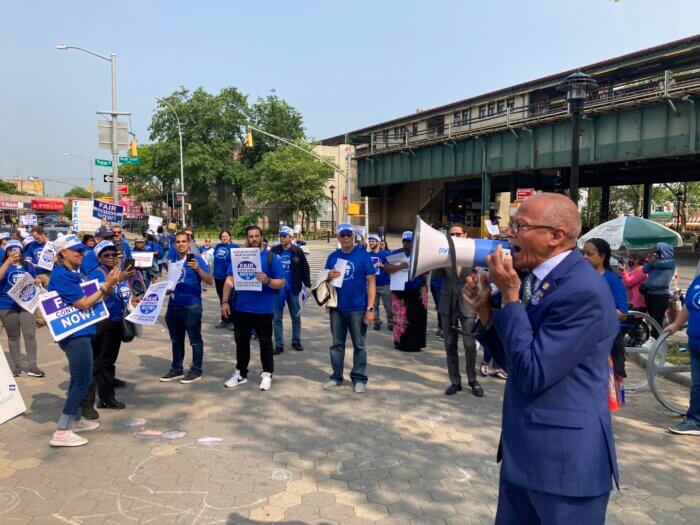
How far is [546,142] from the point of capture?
76.7ft

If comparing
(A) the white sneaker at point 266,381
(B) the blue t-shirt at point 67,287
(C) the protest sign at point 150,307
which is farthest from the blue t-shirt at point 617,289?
(B) the blue t-shirt at point 67,287

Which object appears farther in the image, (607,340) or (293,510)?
(293,510)

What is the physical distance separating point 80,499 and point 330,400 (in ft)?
9.05

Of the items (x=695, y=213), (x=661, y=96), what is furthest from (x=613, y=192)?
(x=661, y=96)

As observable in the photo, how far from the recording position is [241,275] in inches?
243

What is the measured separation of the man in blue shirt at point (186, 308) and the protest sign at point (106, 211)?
17.0 ft

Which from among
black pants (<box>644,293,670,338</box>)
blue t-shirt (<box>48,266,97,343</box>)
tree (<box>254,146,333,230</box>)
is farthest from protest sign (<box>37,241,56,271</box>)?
tree (<box>254,146,333,230</box>)

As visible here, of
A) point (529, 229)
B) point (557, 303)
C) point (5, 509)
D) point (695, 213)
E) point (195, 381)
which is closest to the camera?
point (557, 303)

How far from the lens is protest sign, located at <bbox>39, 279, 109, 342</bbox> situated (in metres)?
4.38

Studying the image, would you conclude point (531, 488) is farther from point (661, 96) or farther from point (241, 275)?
point (661, 96)

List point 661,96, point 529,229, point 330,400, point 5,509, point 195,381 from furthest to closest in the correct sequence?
1. point 661,96
2. point 195,381
3. point 330,400
4. point 5,509
5. point 529,229

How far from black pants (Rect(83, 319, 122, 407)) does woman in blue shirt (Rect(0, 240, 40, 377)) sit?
1.65 metres

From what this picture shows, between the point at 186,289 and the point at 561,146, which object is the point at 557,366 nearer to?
the point at 186,289

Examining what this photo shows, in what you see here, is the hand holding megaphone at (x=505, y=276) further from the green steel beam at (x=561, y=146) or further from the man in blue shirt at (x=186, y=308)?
the green steel beam at (x=561, y=146)
